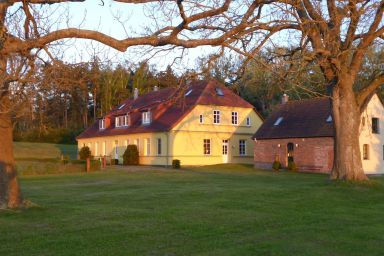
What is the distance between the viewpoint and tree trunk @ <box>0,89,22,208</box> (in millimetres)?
13266

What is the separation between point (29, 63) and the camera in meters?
12.0

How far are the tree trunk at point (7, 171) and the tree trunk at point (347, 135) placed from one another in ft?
41.0

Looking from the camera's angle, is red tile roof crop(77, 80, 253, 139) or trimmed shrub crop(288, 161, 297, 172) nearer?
trimmed shrub crop(288, 161, 297, 172)

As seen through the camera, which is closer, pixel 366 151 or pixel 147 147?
pixel 366 151

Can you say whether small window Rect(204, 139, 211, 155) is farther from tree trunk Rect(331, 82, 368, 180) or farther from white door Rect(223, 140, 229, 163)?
tree trunk Rect(331, 82, 368, 180)

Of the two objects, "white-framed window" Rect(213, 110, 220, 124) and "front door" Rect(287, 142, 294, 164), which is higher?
"white-framed window" Rect(213, 110, 220, 124)

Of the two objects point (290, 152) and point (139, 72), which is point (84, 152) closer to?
point (290, 152)

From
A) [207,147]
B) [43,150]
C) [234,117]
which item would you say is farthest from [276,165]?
[43,150]

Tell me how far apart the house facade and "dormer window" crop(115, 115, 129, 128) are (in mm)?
13936

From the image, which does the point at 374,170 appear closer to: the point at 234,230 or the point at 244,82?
the point at 244,82

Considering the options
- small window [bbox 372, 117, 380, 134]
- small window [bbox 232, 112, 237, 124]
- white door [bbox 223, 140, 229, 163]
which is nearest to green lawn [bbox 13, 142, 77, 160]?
white door [bbox 223, 140, 229, 163]

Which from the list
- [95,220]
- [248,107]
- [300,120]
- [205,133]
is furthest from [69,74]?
[248,107]

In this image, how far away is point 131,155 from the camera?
47062mm

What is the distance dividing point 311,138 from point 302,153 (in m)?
1.52
